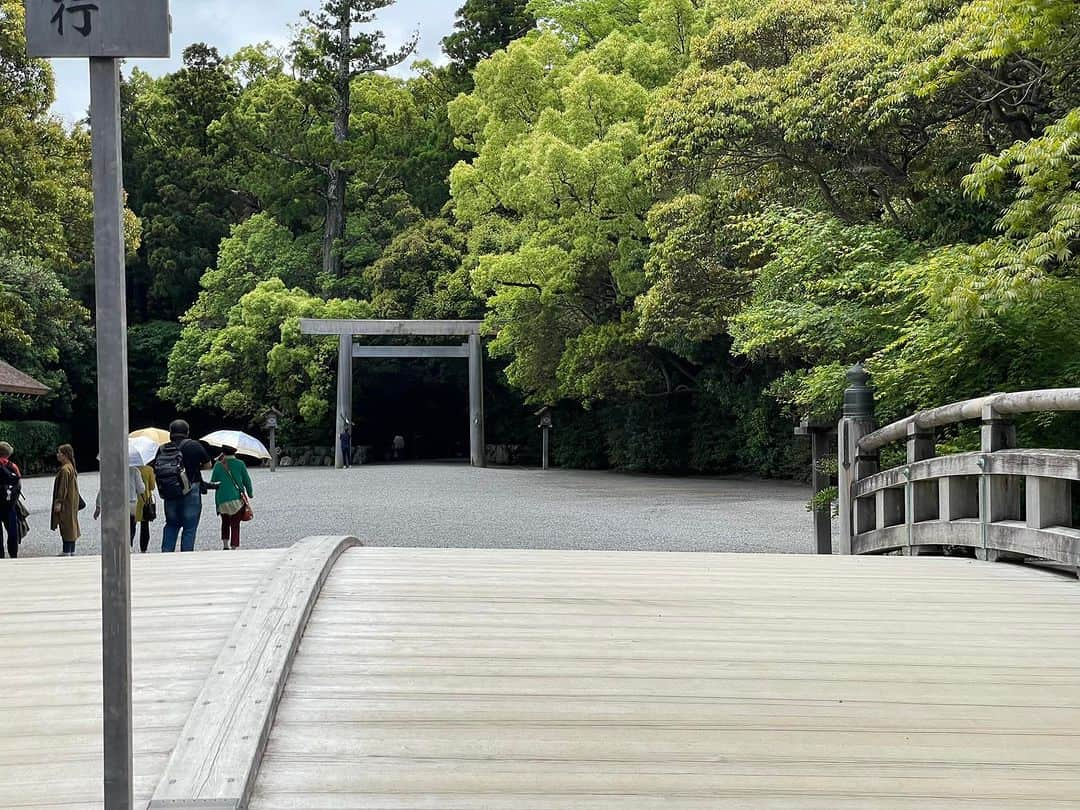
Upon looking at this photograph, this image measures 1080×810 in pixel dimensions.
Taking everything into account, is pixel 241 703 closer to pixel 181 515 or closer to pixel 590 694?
pixel 590 694

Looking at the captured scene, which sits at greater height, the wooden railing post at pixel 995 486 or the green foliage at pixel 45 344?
the green foliage at pixel 45 344

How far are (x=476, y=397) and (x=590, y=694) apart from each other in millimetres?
25163

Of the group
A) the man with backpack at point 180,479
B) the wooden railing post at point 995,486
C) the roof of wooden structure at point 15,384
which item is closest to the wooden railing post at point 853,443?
the wooden railing post at point 995,486

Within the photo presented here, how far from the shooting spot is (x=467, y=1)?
35.6 m

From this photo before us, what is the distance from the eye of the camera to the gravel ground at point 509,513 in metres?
12.4

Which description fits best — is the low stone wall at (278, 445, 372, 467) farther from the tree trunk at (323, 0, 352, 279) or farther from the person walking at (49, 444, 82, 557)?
the person walking at (49, 444, 82, 557)

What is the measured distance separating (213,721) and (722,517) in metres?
12.6

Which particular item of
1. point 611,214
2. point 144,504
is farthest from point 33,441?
point 144,504

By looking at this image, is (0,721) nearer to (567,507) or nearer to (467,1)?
(567,507)

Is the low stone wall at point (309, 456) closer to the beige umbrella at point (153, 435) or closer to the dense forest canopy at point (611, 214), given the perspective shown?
the dense forest canopy at point (611, 214)

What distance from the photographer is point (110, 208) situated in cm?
187

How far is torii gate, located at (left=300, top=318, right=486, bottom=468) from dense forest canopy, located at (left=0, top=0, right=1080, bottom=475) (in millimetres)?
1092

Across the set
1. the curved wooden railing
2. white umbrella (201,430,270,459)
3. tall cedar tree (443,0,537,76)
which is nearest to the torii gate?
tall cedar tree (443,0,537,76)

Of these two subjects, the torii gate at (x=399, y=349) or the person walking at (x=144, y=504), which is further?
the torii gate at (x=399, y=349)
